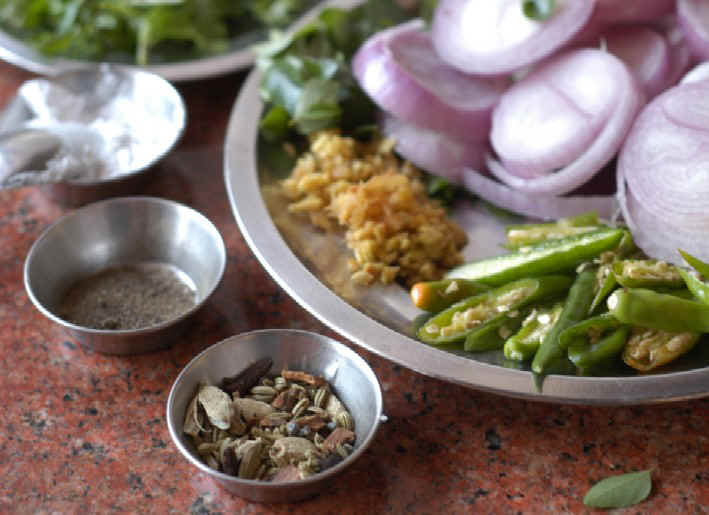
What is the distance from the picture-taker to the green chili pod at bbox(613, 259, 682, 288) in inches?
51.6

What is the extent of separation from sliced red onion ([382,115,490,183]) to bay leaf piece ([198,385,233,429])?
0.70 meters

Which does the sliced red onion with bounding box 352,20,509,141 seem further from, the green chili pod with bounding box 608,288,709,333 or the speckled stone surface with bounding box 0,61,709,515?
the green chili pod with bounding box 608,288,709,333

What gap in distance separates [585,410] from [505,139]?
0.57 m

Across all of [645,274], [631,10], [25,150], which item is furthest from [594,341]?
[25,150]

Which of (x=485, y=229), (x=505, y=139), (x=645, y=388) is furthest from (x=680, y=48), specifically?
(x=645, y=388)

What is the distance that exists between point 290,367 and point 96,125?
89 centimetres

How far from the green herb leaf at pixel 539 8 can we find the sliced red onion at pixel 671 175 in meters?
0.29

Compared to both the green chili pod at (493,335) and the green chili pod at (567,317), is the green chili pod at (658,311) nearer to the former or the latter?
the green chili pod at (567,317)

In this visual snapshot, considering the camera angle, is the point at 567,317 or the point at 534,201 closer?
the point at 567,317

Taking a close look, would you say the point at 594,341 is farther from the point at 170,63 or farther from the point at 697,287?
the point at 170,63

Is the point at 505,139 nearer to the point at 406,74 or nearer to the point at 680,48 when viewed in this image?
the point at 406,74

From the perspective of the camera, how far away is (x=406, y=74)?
1682 mm

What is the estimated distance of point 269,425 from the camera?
4.14ft

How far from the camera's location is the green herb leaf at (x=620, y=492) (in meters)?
1.20
